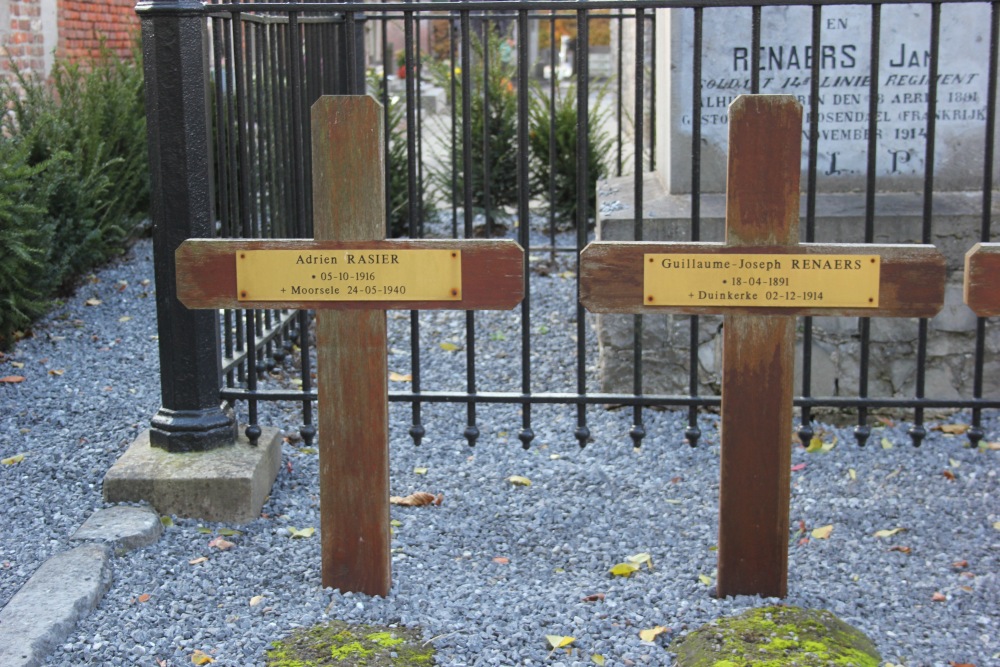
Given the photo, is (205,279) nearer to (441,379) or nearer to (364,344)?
(364,344)

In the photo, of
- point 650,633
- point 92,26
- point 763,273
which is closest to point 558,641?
point 650,633

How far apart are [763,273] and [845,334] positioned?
2075 millimetres

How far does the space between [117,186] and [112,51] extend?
159 centimetres

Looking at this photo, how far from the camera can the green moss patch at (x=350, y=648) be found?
8.84ft

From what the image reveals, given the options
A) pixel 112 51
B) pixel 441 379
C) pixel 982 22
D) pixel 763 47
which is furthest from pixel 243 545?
pixel 112 51

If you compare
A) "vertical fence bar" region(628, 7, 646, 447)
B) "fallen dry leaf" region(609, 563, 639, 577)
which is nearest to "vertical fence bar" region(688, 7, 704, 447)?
"vertical fence bar" region(628, 7, 646, 447)

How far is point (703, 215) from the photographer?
466cm

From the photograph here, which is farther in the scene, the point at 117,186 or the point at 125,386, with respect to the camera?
the point at 117,186

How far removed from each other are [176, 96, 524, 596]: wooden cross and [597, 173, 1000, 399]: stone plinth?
1927 mm

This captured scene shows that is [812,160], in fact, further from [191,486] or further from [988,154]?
[191,486]

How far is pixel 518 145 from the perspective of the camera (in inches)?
171

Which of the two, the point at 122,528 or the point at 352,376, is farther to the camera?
the point at 122,528

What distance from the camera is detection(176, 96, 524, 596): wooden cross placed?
281 centimetres

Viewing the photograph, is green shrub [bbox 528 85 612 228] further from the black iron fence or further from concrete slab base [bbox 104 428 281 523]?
concrete slab base [bbox 104 428 281 523]
